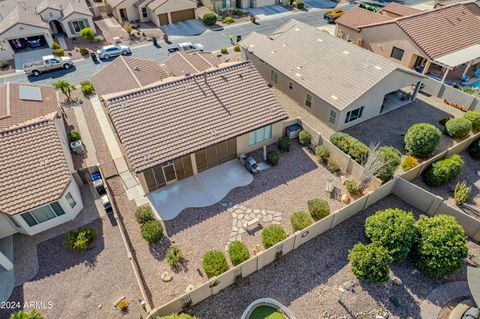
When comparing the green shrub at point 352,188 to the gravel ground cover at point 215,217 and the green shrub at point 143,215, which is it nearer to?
the gravel ground cover at point 215,217

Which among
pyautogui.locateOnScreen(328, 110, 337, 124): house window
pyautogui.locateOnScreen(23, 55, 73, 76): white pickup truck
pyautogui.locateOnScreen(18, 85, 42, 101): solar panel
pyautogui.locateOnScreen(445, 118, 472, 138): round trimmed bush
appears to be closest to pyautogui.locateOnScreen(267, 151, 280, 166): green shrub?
pyautogui.locateOnScreen(328, 110, 337, 124): house window

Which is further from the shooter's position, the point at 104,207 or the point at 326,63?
the point at 326,63

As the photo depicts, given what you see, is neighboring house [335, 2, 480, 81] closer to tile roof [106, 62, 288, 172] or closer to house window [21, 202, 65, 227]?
tile roof [106, 62, 288, 172]

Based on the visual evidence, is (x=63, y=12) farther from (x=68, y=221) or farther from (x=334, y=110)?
(x=334, y=110)

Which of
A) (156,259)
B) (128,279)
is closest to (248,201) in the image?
(156,259)

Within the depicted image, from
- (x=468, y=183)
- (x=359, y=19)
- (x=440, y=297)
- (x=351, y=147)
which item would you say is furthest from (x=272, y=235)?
(x=359, y=19)

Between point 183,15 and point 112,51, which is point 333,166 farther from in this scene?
point 183,15

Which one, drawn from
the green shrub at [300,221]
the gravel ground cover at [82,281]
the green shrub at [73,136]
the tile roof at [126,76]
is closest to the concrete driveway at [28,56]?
the tile roof at [126,76]
